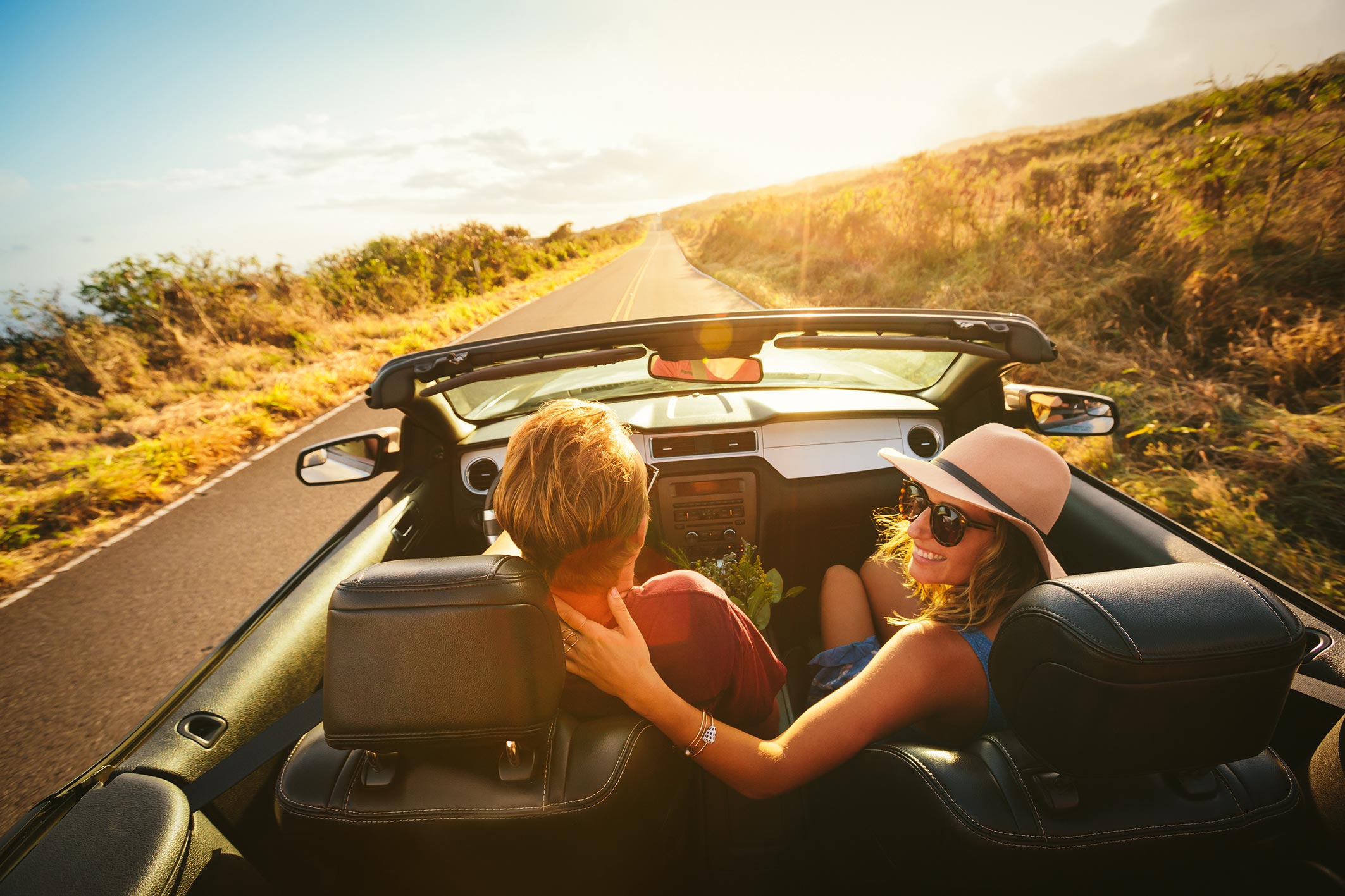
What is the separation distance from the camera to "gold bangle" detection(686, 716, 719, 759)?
1412mm

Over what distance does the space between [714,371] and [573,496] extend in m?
1.60

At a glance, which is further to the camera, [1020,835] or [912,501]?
[912,501]

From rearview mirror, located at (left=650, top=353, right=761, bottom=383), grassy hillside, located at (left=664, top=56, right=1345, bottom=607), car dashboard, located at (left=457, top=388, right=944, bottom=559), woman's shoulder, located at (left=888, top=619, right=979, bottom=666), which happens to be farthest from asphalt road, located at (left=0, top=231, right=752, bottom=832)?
grassy hillside, located at (left=664, top=56, right=1345, bottom=607)

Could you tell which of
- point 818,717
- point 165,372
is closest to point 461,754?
point 818,717

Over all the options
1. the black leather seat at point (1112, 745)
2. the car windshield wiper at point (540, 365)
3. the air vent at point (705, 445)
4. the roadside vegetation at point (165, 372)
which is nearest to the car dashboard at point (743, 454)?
the air vent at point (705, 445)

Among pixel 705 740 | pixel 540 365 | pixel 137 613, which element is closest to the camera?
pixel 705 740

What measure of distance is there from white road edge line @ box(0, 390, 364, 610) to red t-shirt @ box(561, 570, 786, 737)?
20.7ft

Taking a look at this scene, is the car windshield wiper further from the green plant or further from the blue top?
the blue top

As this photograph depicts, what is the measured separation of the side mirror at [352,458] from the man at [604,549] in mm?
1707

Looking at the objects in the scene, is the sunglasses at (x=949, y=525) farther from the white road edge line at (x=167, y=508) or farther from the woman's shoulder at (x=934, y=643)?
the white road edge line at (x=167, y=508)

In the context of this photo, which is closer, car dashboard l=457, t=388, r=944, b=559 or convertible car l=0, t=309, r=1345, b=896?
convertible car l=0, t=309, r=1345, b=896

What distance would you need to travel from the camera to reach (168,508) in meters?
6.47

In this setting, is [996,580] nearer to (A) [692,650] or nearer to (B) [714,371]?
(A) [692,650]

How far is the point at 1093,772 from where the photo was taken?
3.30 feet
